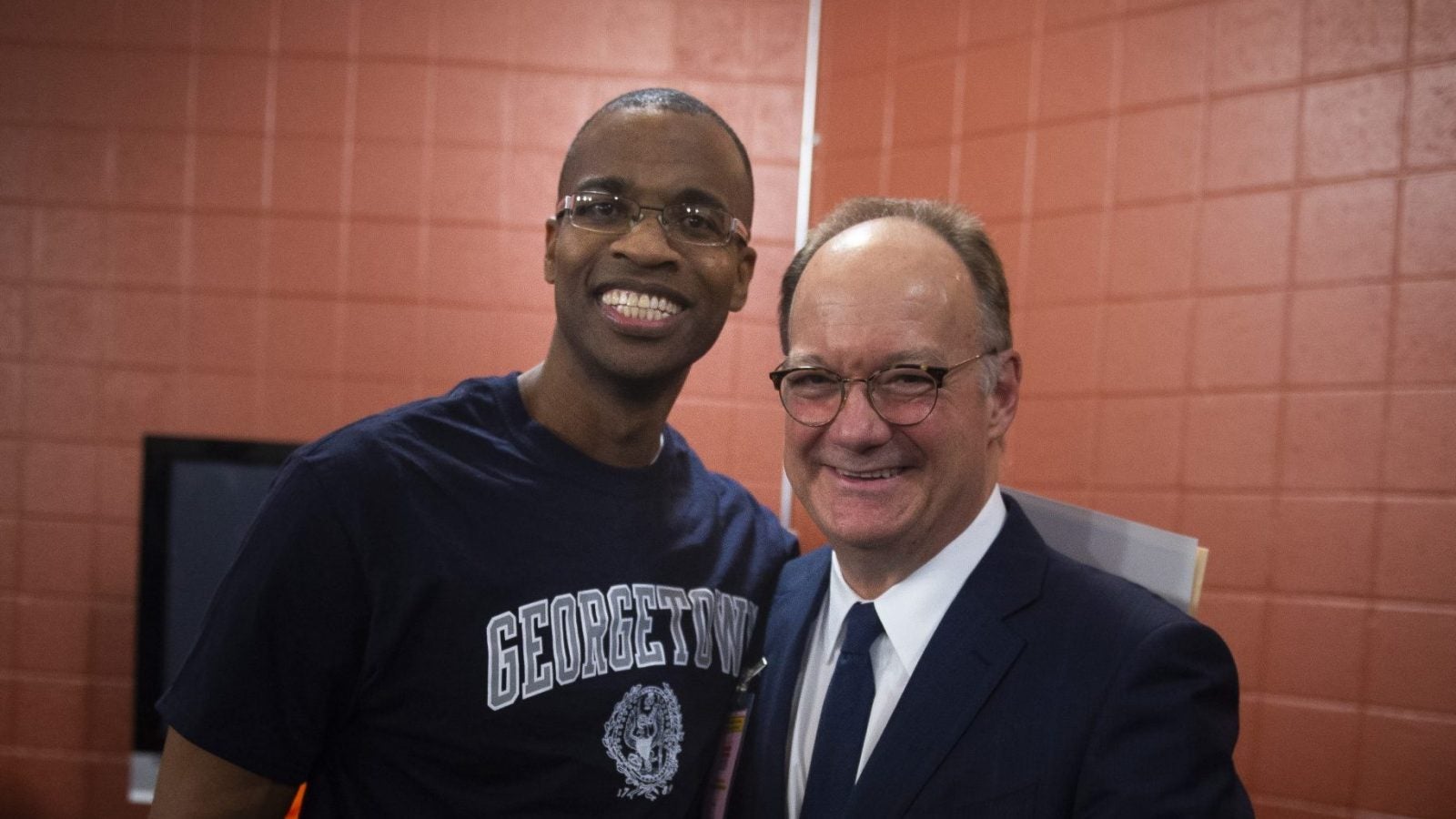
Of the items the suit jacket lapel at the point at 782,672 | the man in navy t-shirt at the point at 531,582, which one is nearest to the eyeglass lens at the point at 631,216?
the man in navy t-shirt at the point at 531,582

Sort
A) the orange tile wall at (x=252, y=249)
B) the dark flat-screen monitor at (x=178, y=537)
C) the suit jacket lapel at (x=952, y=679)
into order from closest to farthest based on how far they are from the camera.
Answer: the suit jacket lapel at (x=952, y=679) → the dark flat-screen monitor at (x=178, y=537) → the orange tile wall at (x=252, y=249)

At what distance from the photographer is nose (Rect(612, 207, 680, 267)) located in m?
1.77

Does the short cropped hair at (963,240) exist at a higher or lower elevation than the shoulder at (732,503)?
higher

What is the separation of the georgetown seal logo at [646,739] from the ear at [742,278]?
586 millimetres

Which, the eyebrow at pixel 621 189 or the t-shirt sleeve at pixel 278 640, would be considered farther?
the eyebrow at pixel 621 189

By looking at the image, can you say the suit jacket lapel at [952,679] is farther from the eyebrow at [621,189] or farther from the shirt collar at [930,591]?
the eyebrow at [621,189]

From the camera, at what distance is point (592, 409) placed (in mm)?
1819

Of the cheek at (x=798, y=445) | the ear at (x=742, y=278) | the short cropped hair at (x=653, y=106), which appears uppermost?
the short cropped hair at (x=653, y=106)

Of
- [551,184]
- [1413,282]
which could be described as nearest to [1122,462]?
[1413,282]

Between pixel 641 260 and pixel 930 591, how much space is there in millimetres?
593

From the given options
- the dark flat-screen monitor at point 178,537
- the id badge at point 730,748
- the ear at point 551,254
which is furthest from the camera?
the dark flat-screen monitor at point 178,537

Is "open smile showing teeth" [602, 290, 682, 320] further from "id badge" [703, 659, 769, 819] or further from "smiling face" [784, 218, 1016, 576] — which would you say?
"id badge" [703, 659, 769, 819]

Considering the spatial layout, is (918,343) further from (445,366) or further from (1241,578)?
(445,366)

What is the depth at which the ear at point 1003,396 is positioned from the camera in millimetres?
1714
